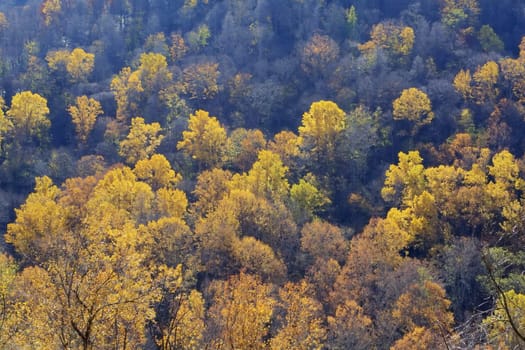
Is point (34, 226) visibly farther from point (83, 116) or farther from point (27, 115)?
point (83, 116)

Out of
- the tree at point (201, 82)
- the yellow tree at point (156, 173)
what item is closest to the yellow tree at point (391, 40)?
the tree at point (201, 82)

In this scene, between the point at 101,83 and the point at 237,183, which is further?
the point at 101,83

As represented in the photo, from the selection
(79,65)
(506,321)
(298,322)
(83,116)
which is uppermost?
Result: (506,321)

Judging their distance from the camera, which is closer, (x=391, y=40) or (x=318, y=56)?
(x=318, y=56)

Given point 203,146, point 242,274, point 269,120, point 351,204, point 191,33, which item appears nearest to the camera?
point 242,274

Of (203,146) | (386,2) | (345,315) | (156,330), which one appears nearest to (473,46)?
(386,2)

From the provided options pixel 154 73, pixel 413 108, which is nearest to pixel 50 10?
pixel 154 73

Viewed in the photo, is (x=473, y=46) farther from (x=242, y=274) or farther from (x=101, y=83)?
(x=242, y=274)
